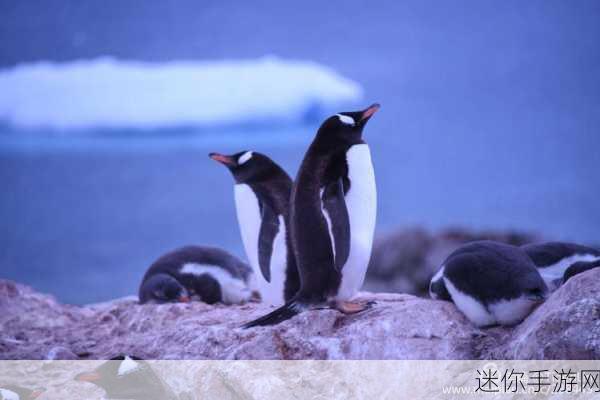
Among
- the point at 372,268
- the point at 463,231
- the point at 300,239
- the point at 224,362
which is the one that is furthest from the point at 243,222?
the point at 372,268

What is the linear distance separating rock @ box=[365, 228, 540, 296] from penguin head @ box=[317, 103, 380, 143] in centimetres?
262

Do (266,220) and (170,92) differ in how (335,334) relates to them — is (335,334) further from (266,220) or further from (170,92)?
(170,92)

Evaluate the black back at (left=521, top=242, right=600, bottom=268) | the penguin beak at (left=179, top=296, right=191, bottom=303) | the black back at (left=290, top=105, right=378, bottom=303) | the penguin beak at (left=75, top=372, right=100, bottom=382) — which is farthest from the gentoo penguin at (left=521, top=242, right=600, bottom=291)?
the penguin beak at (left=75, top=372, right=100, bottom=382)

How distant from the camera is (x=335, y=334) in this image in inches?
83.7

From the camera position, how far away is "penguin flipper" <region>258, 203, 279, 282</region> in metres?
2.45

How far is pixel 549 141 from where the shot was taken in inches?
125

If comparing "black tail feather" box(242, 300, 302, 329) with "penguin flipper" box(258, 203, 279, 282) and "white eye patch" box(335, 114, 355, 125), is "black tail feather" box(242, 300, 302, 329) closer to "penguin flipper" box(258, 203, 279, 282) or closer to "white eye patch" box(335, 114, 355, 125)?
"penguin flipper" box(258, 203, 279, 282)

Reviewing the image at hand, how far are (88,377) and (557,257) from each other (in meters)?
1.61

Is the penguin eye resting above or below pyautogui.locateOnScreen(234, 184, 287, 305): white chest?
above

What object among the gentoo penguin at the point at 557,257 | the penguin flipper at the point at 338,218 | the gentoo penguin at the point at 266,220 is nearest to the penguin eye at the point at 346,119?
→ the penguin flipper at the point at 338,218

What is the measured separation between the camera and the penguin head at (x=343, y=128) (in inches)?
90.1

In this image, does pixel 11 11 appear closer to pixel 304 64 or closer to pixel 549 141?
pixel 304 64

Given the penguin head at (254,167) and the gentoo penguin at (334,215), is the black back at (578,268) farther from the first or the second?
the penguin head at (254,167)

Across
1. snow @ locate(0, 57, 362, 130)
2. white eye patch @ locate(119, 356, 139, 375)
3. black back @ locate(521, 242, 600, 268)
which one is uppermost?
snow @ locate(0, 57, 362, 130)
